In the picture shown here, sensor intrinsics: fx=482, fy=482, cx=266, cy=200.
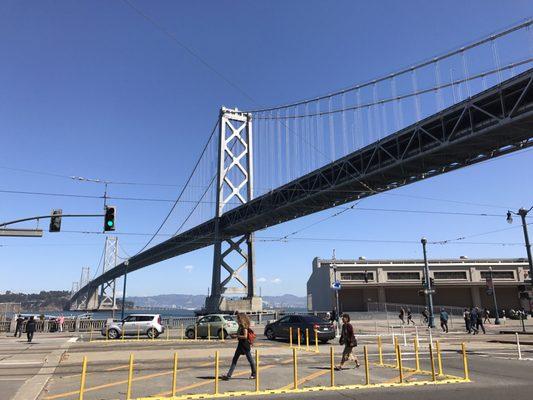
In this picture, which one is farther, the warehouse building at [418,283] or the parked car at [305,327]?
the warehouse building at [418,283]

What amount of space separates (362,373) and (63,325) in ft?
104

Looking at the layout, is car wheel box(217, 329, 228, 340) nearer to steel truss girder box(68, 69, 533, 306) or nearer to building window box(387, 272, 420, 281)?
steel truss girder box(68, 69, 533, 306)

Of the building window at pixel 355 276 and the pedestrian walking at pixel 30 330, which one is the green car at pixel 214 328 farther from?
the building window at pixel 355 276

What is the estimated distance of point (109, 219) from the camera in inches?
882

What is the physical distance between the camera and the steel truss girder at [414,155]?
100.0ft

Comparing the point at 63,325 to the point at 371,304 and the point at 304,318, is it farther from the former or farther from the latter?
the point at 371,304

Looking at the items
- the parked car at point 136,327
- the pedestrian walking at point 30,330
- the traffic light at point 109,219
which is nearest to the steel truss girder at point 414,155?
the parked car at point 136,327

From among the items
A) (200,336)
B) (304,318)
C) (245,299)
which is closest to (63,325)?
(200,336)

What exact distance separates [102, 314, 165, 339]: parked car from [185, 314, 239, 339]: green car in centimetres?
213

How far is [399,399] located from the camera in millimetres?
9875

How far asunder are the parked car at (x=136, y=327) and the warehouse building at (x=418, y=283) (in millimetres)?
51518

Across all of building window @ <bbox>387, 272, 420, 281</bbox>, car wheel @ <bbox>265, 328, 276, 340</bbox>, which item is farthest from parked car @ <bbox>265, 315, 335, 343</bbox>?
building window @ <bbox>387, 272, 420, 281</bbox>

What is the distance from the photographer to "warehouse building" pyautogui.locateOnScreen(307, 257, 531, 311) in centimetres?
7931

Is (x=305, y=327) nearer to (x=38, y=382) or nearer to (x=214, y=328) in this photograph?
(x=214, y=328)
